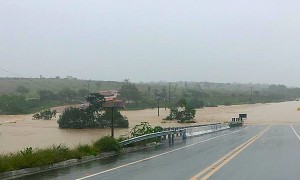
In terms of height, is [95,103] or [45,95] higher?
[45,95]

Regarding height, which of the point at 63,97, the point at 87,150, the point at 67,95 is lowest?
the point at 87,150

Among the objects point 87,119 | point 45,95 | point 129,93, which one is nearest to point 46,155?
point 87,119

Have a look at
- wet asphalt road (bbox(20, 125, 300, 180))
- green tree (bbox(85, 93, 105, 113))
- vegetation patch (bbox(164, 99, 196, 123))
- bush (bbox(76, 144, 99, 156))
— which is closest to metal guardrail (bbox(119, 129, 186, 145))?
bush (bbox(76, 144, 99, 156))

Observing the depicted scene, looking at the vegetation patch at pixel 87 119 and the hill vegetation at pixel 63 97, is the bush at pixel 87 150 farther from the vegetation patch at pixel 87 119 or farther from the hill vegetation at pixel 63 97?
the hill vegetation at pixel 63 97

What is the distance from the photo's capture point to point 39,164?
49.5 feet

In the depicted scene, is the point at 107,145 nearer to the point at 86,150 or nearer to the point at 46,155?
the point at 86,150

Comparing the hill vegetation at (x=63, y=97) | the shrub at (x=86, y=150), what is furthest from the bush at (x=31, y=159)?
the hill vegetation at (x=63, y=97)

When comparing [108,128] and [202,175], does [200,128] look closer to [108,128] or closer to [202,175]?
[108,128]

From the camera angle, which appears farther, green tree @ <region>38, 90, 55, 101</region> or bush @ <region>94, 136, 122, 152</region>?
green tree @ <region>38, 90, 55, 101</region>

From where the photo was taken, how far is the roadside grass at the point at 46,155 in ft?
47.1

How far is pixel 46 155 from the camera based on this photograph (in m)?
16.1

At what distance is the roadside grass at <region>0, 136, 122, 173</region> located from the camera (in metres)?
14.4

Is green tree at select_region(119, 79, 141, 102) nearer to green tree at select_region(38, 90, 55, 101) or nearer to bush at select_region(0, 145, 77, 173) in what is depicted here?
green tree at select_region(38, 90, 55, 101)

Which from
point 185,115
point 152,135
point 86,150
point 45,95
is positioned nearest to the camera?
point 86,150
